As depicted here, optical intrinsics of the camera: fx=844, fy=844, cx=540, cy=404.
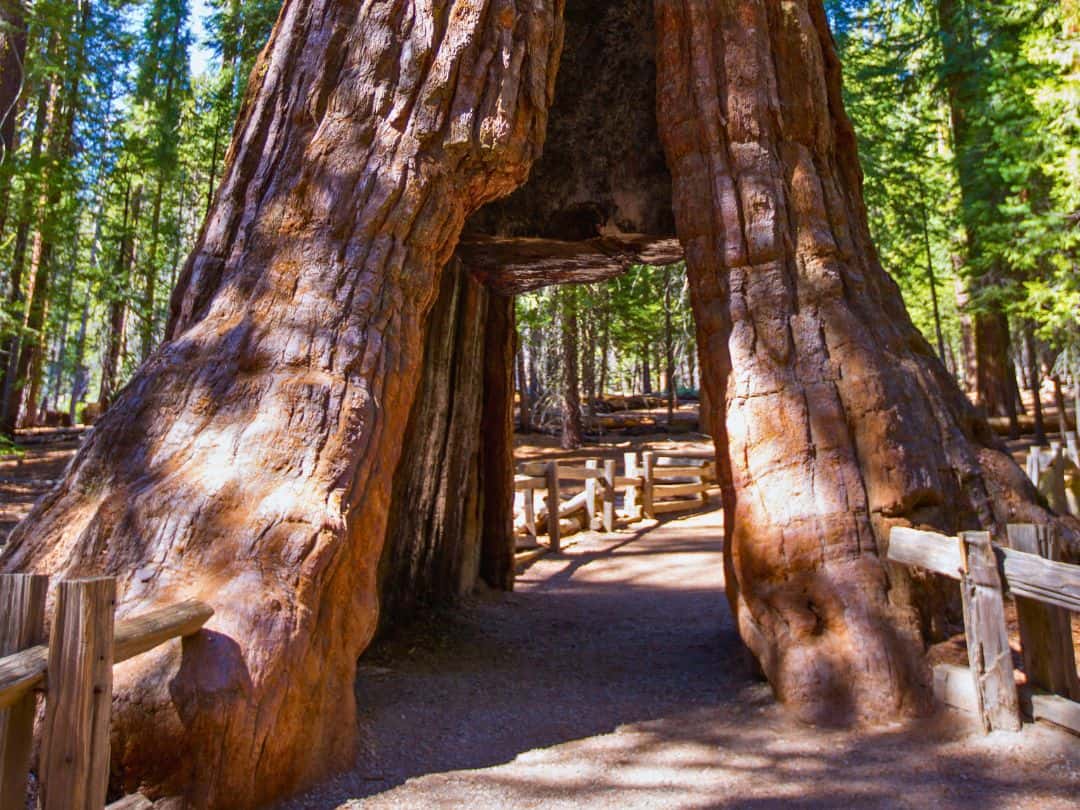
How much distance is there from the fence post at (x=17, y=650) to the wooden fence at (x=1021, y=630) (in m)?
4.33

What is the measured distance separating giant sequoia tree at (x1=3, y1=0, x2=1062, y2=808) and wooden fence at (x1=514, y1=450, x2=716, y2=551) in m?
6.53

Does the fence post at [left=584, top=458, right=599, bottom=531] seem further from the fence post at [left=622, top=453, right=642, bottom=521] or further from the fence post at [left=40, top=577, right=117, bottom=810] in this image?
the fence post at [left=40, top=577, right=117, bottom=810]

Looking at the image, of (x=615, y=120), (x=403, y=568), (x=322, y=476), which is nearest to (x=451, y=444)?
(x=403, y=568)

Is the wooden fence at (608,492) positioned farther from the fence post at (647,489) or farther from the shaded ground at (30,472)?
the shaded ground at (30,472)

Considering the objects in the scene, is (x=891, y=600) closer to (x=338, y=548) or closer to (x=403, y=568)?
(x=338, y=548)

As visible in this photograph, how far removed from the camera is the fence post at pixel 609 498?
1447 centimetres

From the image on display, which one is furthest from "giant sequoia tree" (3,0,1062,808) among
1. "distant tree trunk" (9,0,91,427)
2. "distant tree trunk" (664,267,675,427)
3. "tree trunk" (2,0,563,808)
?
"distant tree trunk" (664,267,675,427)

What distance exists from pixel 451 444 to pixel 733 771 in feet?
16.6

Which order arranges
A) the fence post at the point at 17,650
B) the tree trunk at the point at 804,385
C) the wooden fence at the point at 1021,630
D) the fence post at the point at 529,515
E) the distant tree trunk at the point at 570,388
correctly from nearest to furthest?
the fence post at the point at 17,650, the wooden fence at the point at 1021,630, the tree trunk at the point at 804,385, the fence post at the point at 529,515, the distant tree trunk at the point at 570,388

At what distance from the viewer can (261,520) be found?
4336mm

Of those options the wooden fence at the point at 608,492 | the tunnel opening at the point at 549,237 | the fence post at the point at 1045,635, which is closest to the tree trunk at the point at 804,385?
the fence post at the point at 1045,635

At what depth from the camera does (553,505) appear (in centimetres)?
1305

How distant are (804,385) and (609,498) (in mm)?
8736

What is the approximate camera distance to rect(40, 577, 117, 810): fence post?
280 centimetres
